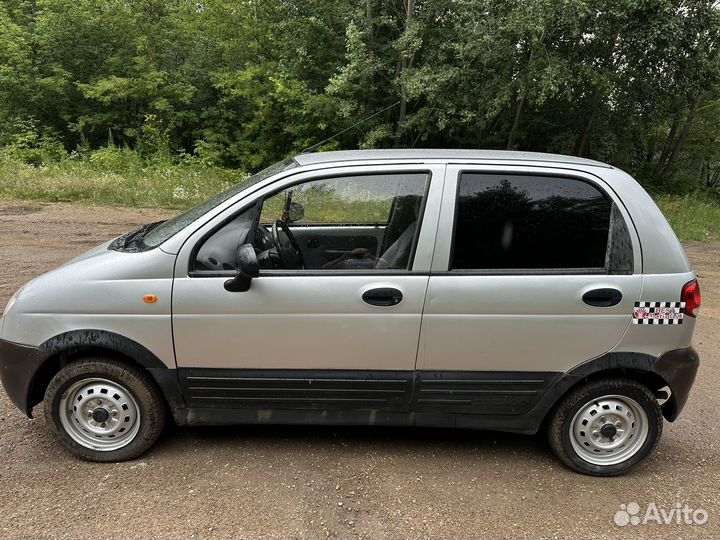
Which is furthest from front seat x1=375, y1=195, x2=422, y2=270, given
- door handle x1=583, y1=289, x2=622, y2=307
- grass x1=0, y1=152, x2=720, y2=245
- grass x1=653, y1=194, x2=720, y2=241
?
grass x1=653, y1=194, x2=720, y2=241

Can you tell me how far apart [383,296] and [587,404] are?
135cm

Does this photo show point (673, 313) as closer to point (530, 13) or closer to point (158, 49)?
point (530, 13)

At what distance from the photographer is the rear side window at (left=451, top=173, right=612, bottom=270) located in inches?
121

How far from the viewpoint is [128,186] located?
13.4 metres

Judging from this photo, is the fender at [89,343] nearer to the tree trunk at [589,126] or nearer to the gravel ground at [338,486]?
the gravel ground at [338,486]

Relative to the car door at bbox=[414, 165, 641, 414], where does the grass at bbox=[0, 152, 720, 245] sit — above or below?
below

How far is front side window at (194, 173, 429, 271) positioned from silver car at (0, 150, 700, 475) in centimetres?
2

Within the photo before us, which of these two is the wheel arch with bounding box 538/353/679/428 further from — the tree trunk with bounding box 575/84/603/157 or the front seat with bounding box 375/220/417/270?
the tree trunk with bounding box 575/84/603/157

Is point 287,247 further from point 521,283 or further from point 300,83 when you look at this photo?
point 300,83

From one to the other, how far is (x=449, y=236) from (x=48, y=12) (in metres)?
21.7

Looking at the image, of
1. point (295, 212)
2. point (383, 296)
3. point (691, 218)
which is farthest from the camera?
point (691, 218)

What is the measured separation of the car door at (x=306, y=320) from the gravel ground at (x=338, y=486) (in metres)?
0.37

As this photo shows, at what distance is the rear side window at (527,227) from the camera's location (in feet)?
10.1

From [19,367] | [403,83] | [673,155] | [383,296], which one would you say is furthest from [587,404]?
[673,155]
